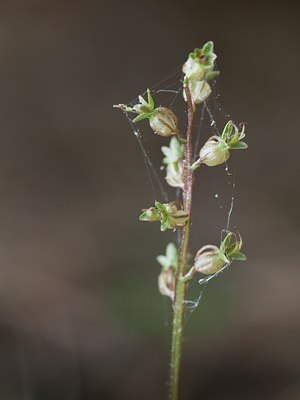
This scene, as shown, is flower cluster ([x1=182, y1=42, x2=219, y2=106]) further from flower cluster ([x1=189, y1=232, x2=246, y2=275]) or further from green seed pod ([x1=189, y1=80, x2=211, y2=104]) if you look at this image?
flower cluster ([x1=189, y1=232, x2=246, y2=275])

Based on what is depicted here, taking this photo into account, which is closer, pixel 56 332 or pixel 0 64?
pixel 56 332

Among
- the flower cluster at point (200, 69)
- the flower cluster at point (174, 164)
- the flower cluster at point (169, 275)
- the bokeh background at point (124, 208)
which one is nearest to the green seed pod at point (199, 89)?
the flower cluster at point (200, 69)

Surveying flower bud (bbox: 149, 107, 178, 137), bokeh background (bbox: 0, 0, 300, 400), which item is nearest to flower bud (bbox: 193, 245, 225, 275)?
flower bud (bbox: 149, 107, 178, 137)

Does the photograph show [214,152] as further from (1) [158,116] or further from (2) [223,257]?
(2) [223,257]

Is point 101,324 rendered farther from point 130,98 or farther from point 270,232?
point 130,98

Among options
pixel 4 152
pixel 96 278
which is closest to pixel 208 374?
pixel 96 278

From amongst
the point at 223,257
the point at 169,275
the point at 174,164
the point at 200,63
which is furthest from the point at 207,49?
the point at 169,275
